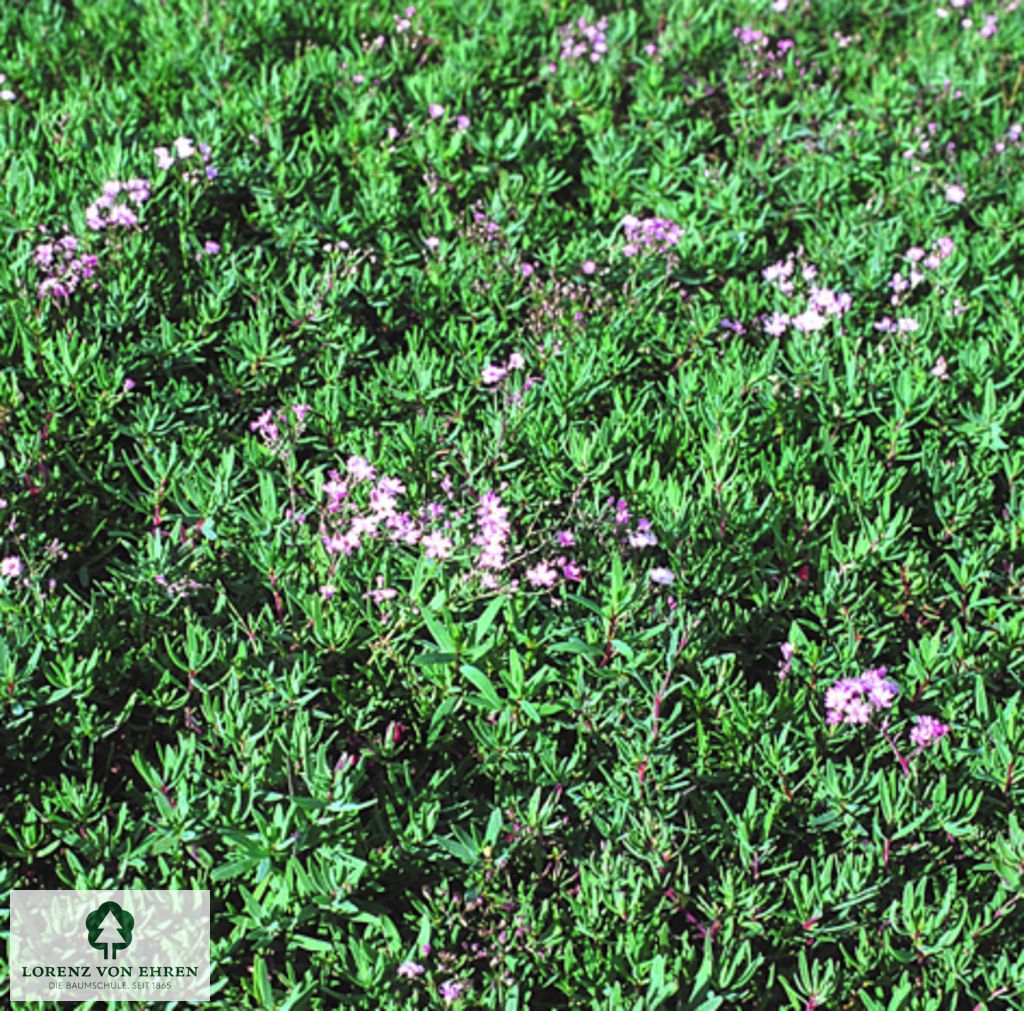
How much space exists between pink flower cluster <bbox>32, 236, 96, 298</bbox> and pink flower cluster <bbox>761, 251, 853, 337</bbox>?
2492 millimetres

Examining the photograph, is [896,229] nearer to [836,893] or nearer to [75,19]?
[836,893]

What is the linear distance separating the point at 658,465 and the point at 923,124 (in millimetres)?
2799

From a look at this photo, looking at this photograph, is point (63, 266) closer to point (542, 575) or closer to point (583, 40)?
point (542, 575)

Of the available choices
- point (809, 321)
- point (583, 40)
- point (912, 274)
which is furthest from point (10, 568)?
point (583, 40)

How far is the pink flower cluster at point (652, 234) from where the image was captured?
14.9 ft

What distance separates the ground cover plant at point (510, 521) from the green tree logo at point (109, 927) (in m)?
0.11

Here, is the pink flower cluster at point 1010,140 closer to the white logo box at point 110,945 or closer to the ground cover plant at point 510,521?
the ground cover plant at point 510,521

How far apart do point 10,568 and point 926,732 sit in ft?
8.30

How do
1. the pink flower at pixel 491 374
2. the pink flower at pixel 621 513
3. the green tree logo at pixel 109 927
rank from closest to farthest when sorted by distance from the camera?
the green tree logo at pixel 109 927, the pink flower at pixel 621 513, the pink flower at pixel 491 374

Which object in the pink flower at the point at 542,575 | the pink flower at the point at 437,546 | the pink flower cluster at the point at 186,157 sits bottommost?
the pink flower at the point at 542,575

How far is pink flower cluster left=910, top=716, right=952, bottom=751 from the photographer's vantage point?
3031 mm

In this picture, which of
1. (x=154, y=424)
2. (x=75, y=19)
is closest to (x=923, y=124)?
(x=154, y=424)

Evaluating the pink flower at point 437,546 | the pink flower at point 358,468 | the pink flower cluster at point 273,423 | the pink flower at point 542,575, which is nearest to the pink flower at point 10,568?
the pink flower cluster at point 273,423

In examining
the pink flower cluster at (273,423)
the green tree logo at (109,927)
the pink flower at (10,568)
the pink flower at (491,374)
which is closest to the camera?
the green tree logo at (109,927)
